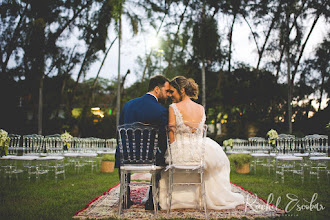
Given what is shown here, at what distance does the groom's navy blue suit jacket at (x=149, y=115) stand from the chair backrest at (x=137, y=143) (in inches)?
6.5

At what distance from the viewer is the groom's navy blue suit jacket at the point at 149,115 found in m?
4.05

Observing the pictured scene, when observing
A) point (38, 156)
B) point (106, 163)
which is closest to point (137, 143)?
point (38, 156)

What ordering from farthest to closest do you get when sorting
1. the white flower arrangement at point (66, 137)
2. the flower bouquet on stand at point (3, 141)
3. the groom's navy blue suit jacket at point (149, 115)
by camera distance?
1. the white flower arrangement at point (66, 137)
2. the flower bouquet on stand at point (3, 141)
3. the groom's navy blue suit jacket at point (149, 115)

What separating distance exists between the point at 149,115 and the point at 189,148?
722 mm

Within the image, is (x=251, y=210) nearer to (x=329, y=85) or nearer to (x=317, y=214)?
(x=317, y=214)

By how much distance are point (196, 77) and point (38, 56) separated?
34.9ft

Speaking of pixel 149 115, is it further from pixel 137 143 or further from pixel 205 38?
pixel 205 38

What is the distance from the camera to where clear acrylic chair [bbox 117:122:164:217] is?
373cm

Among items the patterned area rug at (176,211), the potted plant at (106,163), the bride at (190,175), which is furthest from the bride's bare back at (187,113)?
the potted plant at (106,163)

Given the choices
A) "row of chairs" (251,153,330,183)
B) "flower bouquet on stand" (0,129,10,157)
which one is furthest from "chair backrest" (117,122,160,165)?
"row of chairs" (251,153,330,183)

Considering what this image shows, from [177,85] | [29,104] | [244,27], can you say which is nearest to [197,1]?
[244,27]

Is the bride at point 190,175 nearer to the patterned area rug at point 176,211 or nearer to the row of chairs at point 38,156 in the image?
the patterned area rug at point 176,211

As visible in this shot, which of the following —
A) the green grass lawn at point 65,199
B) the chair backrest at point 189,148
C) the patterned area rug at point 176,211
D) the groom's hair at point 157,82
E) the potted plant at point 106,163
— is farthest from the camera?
the potted plant at point 106,163

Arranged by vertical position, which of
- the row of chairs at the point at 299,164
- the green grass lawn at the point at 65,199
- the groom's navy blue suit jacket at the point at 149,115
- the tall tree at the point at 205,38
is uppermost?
the tall tree at the point at 205,38
